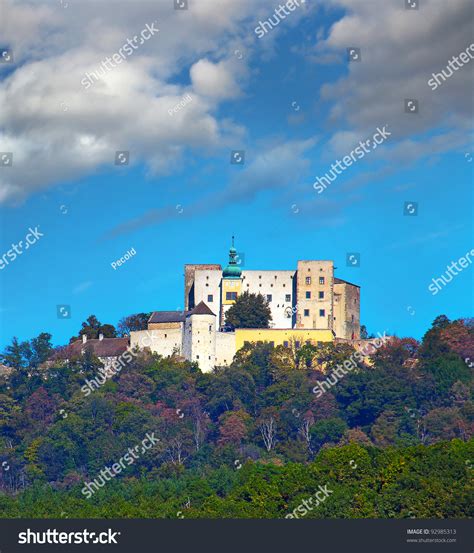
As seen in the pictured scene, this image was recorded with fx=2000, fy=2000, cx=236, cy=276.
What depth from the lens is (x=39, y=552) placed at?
6956 centimetres

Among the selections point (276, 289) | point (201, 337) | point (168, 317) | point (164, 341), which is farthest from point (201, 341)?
point (276, 289)

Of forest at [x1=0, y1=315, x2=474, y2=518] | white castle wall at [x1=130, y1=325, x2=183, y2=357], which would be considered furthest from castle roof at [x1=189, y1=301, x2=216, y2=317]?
forest at [x1=0, y1=315, x2=474, y2=518]

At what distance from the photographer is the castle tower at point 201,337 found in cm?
11488

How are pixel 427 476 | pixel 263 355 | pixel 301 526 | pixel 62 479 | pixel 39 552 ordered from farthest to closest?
pixel 263 355 → pixel 62 479 → pixel 427 476 → pixel 301 526 → pixel 39 552

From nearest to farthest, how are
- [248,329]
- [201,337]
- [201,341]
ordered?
1. [201,337]
2. [201,341]
3. [248,329]

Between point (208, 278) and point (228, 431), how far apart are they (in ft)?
43.0

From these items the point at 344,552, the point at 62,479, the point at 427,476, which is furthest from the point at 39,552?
the point at 62,479

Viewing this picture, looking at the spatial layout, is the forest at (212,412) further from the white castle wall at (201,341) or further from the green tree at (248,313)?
the green tree at (248,313)

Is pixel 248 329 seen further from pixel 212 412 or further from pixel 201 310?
pixel 212 412

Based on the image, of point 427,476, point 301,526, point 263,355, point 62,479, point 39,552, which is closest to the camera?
point 39,552

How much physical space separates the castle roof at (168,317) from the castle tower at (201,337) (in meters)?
0.88

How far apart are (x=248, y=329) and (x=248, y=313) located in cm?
111

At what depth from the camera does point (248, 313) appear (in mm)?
116938

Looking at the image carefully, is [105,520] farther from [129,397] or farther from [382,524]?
[129,397]
